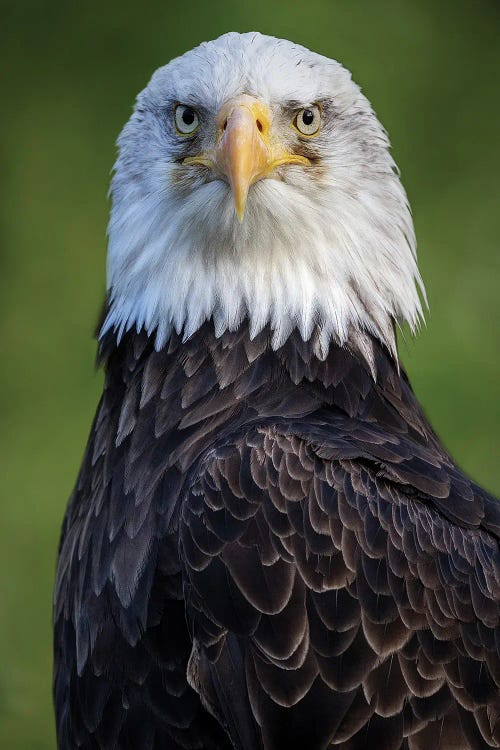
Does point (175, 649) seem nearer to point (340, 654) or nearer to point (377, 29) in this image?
point (340, 654)

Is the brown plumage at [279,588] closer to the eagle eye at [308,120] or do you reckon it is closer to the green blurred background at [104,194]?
the eagle eye at [308,120]

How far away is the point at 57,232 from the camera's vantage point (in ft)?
26.3

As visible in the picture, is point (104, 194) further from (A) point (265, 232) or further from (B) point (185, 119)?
(A) point (265, 232)

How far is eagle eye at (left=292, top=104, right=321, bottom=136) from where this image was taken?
3838 mm

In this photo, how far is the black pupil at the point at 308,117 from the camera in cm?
386

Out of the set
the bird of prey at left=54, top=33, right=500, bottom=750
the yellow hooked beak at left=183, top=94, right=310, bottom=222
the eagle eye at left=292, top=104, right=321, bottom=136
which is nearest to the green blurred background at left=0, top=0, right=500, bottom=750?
the bird of prey at left=54, top=33, right=500, bottom=750

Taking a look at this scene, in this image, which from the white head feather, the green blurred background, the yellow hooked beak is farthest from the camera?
the green blurred background

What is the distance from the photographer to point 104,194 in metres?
8.09

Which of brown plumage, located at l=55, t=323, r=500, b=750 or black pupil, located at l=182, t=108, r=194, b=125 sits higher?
black pupil, located at l=182, t=108, r=194, b=125

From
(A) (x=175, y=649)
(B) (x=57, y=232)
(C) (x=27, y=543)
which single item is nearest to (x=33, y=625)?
(C) (x=27, y=543)

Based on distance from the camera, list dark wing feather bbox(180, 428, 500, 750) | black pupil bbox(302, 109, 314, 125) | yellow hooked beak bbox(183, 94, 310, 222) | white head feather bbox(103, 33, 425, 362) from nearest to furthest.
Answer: dark wing feather bbox(180, 428, 500, 750) < yellow hooked beak bbox(183, 94, 310, 222) < white head feather bbox(103, 33, 425, 362) < black pupil bbox(302, 109, 314, 125)

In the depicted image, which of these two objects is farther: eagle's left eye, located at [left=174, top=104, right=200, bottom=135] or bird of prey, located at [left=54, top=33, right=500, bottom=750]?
eagle's left eye, located at [left=174, top=104, right=200, bottom=135]

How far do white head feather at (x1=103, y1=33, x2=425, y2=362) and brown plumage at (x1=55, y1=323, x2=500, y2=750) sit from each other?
229 mm

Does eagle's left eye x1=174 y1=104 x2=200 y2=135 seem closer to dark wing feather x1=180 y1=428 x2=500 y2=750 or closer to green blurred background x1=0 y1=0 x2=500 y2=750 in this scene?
dark wing feather x1=180 y1=428 x2=500 y2=750
